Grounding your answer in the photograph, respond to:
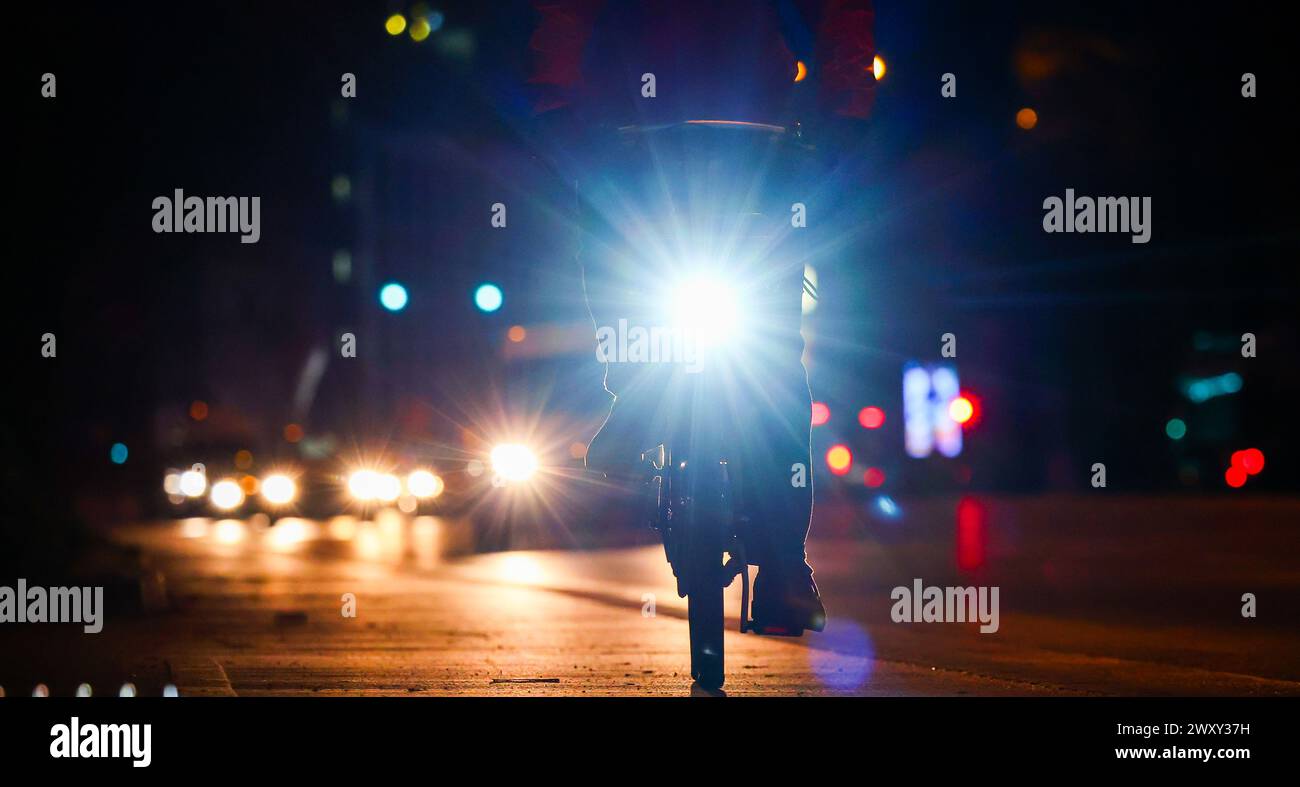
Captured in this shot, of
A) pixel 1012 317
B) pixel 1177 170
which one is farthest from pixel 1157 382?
pixel 1177 170

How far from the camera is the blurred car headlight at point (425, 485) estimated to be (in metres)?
31.2

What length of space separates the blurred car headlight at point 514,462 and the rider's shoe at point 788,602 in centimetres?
2153

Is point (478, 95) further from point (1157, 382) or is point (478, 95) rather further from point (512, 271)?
point (1157, 382)

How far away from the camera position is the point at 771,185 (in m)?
6.09

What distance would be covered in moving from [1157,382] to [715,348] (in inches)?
1723

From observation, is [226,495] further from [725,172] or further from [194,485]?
[725,172]

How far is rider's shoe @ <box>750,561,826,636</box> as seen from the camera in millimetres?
6113

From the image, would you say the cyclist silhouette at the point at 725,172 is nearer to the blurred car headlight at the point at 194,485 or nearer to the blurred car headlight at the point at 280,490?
the blurred car headlight at the point at 280,490

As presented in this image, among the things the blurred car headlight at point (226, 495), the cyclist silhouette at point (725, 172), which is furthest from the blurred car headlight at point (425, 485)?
the cyclist silhouette at point (725, 172)

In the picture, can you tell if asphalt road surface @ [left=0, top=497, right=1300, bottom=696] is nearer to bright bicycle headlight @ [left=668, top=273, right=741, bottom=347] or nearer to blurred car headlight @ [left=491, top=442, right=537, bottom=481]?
bright bicycle headlight @ [left=668, top=273, right=741, bottom=347]

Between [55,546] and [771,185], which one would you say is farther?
[55,546]
